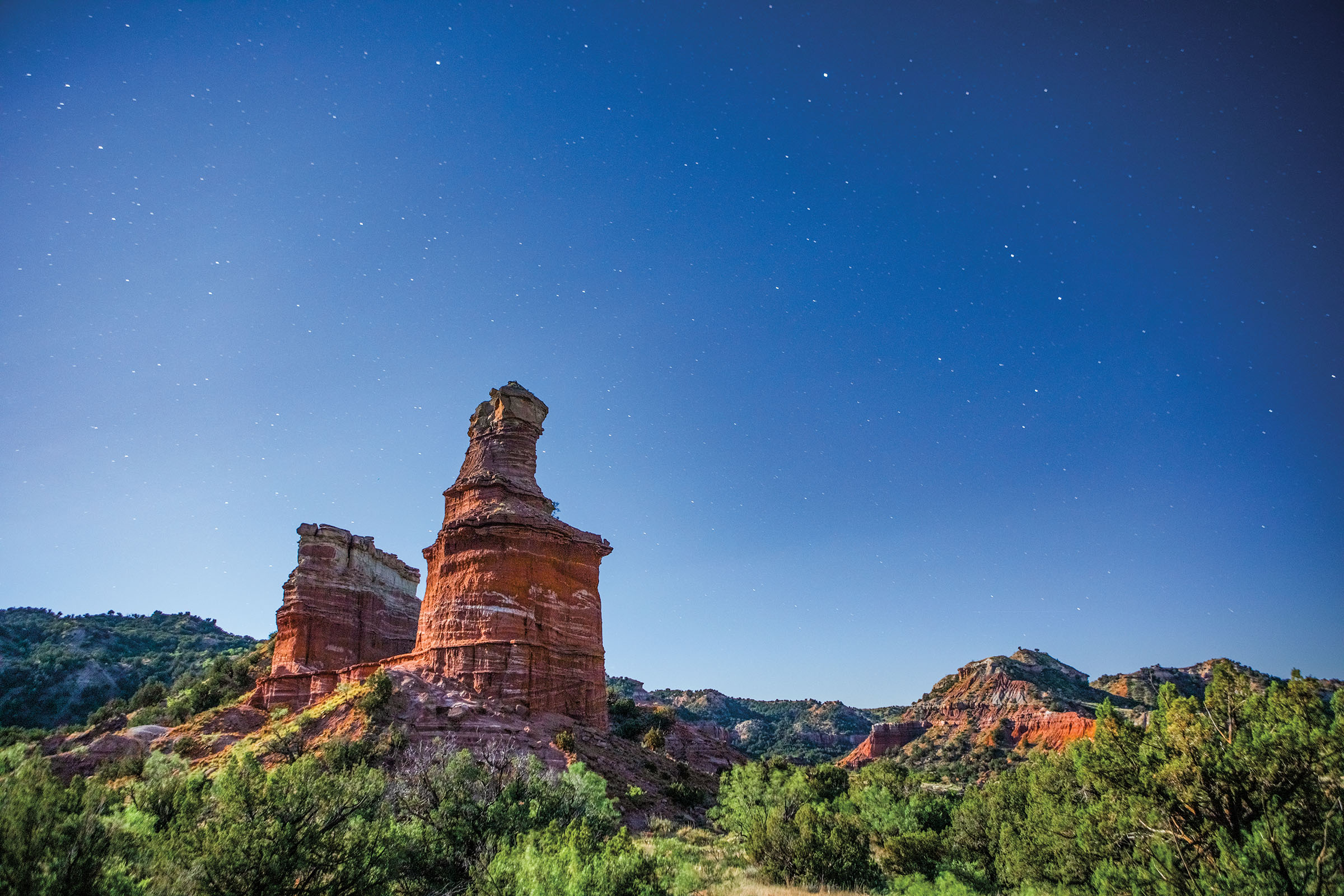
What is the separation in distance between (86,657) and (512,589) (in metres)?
77.4

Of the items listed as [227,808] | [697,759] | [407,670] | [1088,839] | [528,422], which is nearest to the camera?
[227,808]

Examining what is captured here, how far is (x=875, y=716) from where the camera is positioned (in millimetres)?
139500

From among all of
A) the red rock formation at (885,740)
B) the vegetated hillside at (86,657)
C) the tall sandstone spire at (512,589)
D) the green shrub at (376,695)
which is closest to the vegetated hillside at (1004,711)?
the red rock formation at (885,740)

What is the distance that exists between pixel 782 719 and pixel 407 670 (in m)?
112

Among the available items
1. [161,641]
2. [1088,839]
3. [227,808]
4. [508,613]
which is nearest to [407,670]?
[508,613]

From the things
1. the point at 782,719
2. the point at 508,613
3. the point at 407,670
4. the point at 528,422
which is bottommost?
the point at 782,719

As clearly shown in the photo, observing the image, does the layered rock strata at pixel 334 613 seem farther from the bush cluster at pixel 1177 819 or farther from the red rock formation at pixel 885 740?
the red rock formation at pixel 885 740

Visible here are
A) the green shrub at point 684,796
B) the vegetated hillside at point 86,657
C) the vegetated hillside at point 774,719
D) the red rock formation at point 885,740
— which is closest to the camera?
the green shrub at point 684,796

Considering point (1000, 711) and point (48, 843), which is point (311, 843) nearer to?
point (48, 843)

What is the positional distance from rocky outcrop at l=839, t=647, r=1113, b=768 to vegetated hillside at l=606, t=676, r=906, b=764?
12.6m

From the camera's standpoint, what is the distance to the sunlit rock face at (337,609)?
50688 millimetres

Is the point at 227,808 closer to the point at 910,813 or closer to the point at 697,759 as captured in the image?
the point at 910,813

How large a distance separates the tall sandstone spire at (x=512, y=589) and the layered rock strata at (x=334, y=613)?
16.4 meters

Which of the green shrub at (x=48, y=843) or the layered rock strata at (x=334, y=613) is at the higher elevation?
the layered rock strata at (x=334, y=613)
